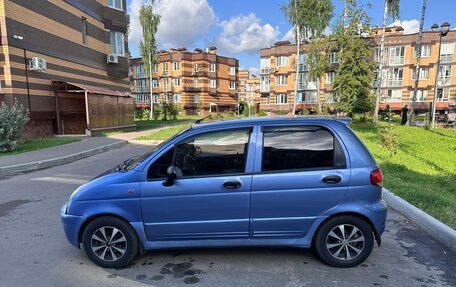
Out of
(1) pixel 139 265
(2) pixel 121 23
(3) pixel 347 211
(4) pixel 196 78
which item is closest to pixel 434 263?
(3) pixel 347 211

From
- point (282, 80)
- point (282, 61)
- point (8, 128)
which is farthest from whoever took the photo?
point (282, 80)

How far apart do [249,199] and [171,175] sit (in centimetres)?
88

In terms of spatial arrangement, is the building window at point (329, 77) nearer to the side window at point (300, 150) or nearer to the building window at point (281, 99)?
the building window at point (281, 99)

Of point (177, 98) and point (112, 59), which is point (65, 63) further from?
point (177, 98)

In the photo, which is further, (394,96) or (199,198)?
(394,96)

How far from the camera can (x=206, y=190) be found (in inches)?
135

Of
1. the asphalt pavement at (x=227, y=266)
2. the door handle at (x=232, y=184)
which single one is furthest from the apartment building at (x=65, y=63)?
the door handle at (x=232, y=184)

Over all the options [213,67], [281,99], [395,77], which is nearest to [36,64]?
[281,99]

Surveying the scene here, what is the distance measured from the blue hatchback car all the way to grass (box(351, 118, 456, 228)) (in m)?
1.97

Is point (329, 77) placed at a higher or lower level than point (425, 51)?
lower

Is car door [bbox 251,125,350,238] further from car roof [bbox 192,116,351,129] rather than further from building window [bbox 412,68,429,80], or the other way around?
building window [bbox 412,68,429,80]

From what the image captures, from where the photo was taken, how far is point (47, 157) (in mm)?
10945

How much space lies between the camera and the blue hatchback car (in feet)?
11.2

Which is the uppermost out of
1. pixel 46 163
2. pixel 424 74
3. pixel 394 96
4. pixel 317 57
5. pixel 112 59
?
pixel 317 57
